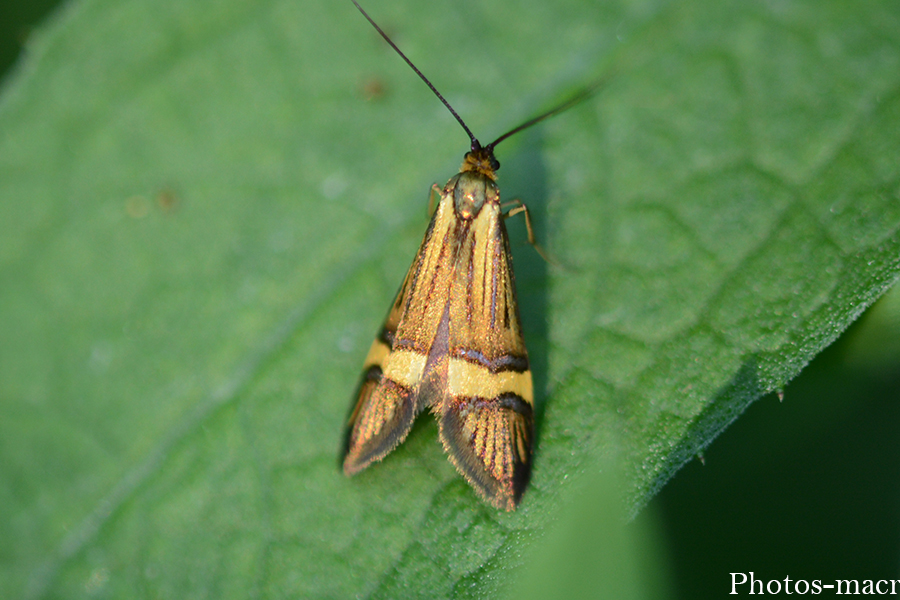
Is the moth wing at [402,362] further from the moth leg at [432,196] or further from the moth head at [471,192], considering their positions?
the moth leg at [432,196]

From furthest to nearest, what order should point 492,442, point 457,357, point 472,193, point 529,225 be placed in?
point 529,225 < point 472,193 < point 457,357 < point 492,442

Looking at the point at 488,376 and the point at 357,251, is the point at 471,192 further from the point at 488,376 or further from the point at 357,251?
the point at 488,376

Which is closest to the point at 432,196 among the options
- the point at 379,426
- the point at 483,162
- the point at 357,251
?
the point at 483,162

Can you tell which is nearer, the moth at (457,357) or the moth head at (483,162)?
the moth at (457,357)

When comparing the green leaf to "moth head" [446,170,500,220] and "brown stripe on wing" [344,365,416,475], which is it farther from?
"moth head" [446,170,500,220]

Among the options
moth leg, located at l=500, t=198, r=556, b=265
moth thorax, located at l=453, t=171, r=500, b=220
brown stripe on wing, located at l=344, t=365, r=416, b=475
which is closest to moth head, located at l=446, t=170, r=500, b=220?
moth thorax, located at l=453, t=171, r=500, b=220

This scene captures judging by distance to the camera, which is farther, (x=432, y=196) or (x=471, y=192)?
(x=432, y=196)

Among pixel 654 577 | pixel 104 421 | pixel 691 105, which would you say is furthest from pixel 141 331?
pixel 691 105

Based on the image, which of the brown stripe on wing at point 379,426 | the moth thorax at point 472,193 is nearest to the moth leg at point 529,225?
the moth thorax at point 472,193
